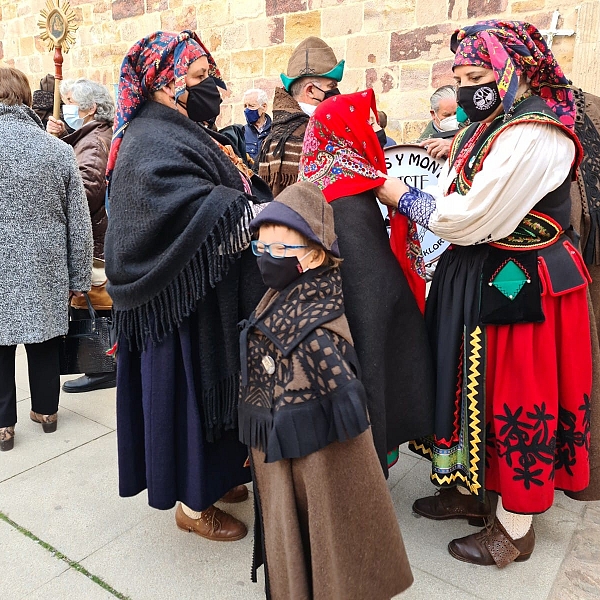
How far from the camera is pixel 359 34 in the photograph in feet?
19.1

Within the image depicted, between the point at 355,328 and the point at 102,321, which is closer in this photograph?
the point at 355,328

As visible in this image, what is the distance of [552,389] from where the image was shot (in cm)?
208

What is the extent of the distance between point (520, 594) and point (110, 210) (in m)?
2.12

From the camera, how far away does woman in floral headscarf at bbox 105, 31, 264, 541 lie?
1915 mm

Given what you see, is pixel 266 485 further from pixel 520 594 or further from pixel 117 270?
pixel 520 594

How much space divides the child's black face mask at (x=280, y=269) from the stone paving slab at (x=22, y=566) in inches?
62.4

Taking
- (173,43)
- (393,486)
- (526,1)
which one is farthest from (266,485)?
(526,1)

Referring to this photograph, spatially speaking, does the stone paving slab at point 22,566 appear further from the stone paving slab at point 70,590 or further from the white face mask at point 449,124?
the white face mask at point 449,124

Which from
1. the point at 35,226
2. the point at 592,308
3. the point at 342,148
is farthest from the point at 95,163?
the point at 592,308

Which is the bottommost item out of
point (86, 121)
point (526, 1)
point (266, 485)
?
point (266, 485)

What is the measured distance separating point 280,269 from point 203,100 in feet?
3.10

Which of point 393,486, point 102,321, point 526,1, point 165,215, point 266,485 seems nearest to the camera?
point 266,485

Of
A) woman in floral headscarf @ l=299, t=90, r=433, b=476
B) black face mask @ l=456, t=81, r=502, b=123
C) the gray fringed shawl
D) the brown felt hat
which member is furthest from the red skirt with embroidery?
the gray fringed shawl

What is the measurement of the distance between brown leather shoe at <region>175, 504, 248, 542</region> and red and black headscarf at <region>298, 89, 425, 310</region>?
1481mm
